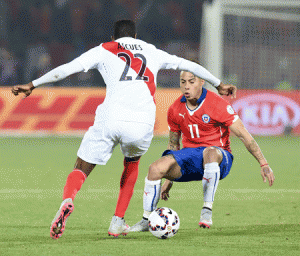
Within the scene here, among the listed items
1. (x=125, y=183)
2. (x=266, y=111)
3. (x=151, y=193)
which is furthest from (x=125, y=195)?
(x=266, y=111)

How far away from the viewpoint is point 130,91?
4.58 m

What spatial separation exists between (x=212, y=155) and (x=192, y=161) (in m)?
0.20

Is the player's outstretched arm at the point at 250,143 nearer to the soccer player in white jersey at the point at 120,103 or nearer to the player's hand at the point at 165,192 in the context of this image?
the player's hand at the point at 165,192

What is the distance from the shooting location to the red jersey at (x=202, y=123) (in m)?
5.52

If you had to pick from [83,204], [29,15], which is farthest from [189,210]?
[29,15]

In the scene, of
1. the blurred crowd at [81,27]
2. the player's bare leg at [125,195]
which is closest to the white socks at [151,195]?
the player's bare leg at [125,195]

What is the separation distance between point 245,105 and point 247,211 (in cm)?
1016

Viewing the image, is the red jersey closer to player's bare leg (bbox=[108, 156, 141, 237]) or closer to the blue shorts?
the blue shorts

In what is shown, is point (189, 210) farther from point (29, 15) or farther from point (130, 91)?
point (29, 15)

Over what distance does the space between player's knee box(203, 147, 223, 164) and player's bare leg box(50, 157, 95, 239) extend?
3.61 feet

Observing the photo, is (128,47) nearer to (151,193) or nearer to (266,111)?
(151,193)

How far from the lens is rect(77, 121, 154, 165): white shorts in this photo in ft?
15.0

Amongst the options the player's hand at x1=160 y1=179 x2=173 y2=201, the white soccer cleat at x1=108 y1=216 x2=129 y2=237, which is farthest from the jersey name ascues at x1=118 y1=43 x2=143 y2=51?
the player's hand at x1=160 y1=179 x2=173 y2=201

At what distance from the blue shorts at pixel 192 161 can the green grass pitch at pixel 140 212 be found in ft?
1.47
